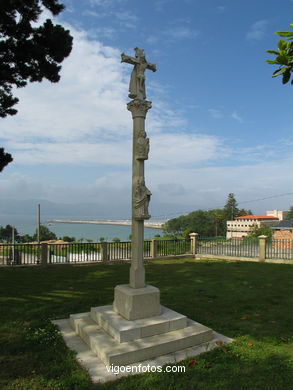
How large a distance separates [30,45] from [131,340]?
→ 27.2 ft

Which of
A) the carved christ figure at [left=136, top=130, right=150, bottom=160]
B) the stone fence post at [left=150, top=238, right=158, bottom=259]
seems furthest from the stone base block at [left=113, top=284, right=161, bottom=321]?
the stone fence post at [left=150, top=238, right=158, bottom=259]

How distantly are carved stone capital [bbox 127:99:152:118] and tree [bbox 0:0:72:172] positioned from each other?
199 inches

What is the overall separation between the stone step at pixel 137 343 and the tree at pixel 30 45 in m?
7.45

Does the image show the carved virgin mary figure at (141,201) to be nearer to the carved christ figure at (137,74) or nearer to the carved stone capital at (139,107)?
the carved stone capital at (139,107)

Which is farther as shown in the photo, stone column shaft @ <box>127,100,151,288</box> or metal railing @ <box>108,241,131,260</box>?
metal railing @ <box>108,241,131,260</box>

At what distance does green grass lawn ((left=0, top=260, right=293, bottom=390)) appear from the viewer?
3178mm

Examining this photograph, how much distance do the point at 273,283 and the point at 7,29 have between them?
36.1ft

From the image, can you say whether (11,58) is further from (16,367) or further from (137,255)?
(16,367)

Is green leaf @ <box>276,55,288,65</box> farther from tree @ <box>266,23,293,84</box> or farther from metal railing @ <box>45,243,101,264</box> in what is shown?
metal railing @ <box>45,243,101,264</box>

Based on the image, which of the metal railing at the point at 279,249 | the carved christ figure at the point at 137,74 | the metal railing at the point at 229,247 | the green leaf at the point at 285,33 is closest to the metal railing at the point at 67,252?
the metal railing at the point at 229,247

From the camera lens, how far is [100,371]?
338 centimetres

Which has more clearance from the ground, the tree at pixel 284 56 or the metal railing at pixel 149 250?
the tree at pixel 284 56

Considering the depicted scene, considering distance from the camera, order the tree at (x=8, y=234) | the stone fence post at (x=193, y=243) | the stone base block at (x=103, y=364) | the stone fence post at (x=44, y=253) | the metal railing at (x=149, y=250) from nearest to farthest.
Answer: the stone base block at (x=103, y=364), the stone fence post at (x=44, y=253), the metal railing at (x=149, y=250), the stone fence post at (x=193, y=243), the tree at (x=8, y=234)

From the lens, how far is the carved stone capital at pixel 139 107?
4656 millimetres
